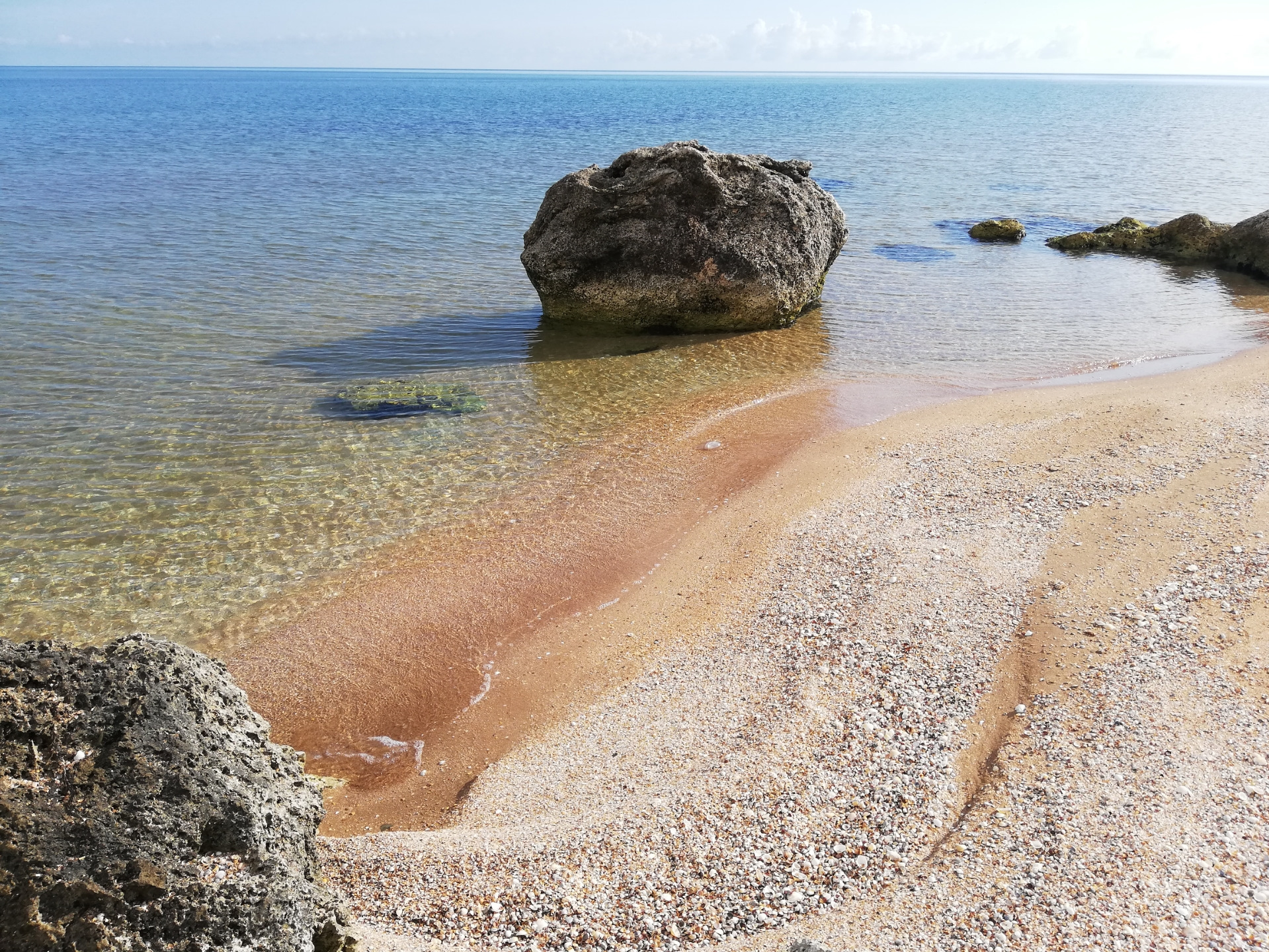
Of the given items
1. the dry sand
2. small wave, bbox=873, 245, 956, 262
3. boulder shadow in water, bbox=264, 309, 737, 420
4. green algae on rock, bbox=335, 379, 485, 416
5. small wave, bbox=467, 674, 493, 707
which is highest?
small wave, bbox=873, 245, 956, 262

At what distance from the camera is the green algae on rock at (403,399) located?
14.4 m

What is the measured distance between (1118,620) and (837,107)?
367 feet

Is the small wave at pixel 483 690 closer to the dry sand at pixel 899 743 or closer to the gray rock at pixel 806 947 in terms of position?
the dry sand at pixel 899 743

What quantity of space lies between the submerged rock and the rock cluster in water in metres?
1.06

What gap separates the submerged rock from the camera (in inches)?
1136

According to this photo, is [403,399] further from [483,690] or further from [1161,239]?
[1161,239]

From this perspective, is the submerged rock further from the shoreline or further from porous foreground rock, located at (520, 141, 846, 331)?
the shoreline

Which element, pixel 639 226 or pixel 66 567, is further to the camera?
pixel 639 226

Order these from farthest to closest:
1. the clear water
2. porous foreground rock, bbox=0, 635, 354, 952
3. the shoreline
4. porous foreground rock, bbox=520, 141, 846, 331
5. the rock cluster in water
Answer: the rock cluster in water
porous foreground rock, bbox=520, 141, 846, 331
the clear water
the shoreline
porous foreground rock, bbox=0, 635, 354, 952

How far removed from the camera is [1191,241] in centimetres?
2595

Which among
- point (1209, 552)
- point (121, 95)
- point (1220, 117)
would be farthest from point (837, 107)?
point (1209, 552)

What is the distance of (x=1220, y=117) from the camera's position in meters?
96.5

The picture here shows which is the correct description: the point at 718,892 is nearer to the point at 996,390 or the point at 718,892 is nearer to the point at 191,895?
the point at 191,895

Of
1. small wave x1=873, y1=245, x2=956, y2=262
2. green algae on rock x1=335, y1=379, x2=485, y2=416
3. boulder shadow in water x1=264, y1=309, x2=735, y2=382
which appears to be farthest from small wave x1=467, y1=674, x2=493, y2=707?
small wave x1=873, y1=245, x2=956, y2=262
